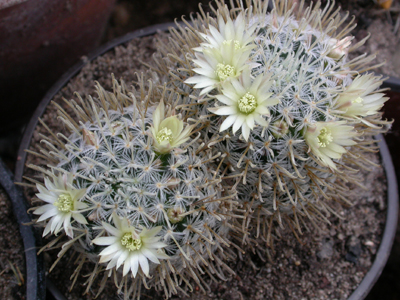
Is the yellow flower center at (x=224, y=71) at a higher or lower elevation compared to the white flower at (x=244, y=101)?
higher

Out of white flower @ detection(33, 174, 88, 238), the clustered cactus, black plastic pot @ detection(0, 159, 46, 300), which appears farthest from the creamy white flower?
black plastic pot @ detection(0, 159, 46, 300)

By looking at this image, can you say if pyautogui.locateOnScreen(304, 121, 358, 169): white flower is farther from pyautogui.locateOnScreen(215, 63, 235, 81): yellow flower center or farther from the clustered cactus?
pyautogui.locateOnScreen(215, 63, 235, 81): yellow flower center

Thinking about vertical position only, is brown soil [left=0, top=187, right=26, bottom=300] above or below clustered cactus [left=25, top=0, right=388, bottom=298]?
below

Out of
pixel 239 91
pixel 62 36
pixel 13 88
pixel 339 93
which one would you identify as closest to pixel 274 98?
pixel 239 91

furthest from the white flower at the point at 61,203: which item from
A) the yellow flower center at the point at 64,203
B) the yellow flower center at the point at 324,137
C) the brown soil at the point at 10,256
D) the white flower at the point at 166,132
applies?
the yellow flower center at the point at 324,137

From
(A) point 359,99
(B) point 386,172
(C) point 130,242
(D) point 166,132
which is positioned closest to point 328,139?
(A) point 359,99

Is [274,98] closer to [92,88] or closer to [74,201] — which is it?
[74,201]

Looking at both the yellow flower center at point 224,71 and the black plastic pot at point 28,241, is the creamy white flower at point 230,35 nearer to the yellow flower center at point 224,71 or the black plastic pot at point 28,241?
the yellow flower center at point 224,71
